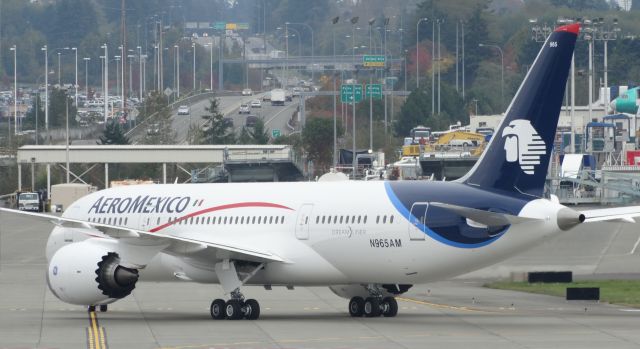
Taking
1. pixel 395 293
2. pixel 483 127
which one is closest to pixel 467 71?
pixel 483 127

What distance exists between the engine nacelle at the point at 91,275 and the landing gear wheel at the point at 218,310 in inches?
84.6

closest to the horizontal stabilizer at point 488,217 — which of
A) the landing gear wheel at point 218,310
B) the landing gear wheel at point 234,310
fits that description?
the landing gear wheel at point 234,310

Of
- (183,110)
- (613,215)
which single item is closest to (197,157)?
(613,215)

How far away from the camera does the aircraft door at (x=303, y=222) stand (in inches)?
1564

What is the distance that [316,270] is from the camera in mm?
39438

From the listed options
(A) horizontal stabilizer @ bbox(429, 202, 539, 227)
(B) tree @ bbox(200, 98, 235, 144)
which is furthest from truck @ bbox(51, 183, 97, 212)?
(A) horizontal stabilizer @ bbox(429, 202, 539, 227)

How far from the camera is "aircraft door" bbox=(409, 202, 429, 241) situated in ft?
123

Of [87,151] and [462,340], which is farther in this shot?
[87,151]

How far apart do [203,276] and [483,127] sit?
102552mm

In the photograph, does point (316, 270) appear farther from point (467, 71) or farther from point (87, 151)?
point (467, 71)

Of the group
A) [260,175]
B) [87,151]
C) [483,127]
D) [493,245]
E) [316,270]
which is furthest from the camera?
[483,127]

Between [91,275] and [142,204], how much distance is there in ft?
13.8

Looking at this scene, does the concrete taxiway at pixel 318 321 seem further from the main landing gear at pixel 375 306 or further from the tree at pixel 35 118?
the tree at pixel 35 118

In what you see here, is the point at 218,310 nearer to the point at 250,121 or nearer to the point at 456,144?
the point at 456,144
